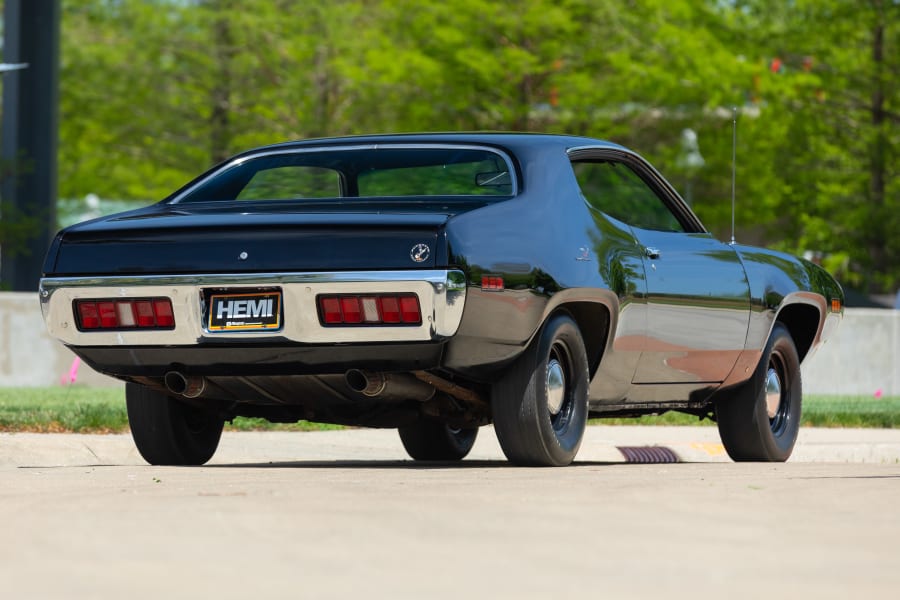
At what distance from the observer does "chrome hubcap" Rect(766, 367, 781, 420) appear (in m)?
9.66

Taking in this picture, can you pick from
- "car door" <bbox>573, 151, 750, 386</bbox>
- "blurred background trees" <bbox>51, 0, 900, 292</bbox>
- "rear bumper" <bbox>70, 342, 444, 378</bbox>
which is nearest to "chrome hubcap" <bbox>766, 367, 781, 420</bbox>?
"car door" <bbox>573, 151, 750, 386</bbox>

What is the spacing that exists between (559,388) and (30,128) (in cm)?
1741

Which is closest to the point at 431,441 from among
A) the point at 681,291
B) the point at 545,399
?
the point at 681,291

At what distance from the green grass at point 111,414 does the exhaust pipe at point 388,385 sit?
3.66m

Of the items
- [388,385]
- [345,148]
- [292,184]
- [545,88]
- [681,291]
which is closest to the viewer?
[388,385]

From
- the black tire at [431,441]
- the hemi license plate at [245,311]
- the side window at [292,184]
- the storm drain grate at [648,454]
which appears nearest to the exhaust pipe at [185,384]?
the hemi license plate at [245,311]

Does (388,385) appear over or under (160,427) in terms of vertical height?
over

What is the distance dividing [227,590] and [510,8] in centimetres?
3240

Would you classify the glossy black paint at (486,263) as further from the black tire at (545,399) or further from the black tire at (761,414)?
the black tire at (761,414)

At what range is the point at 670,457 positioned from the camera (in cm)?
1120

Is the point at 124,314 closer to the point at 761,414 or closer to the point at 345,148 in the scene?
the point at 345,148

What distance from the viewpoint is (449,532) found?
5250 mm

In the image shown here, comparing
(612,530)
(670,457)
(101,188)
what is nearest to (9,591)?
(612,530)

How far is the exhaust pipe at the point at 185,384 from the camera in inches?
299
